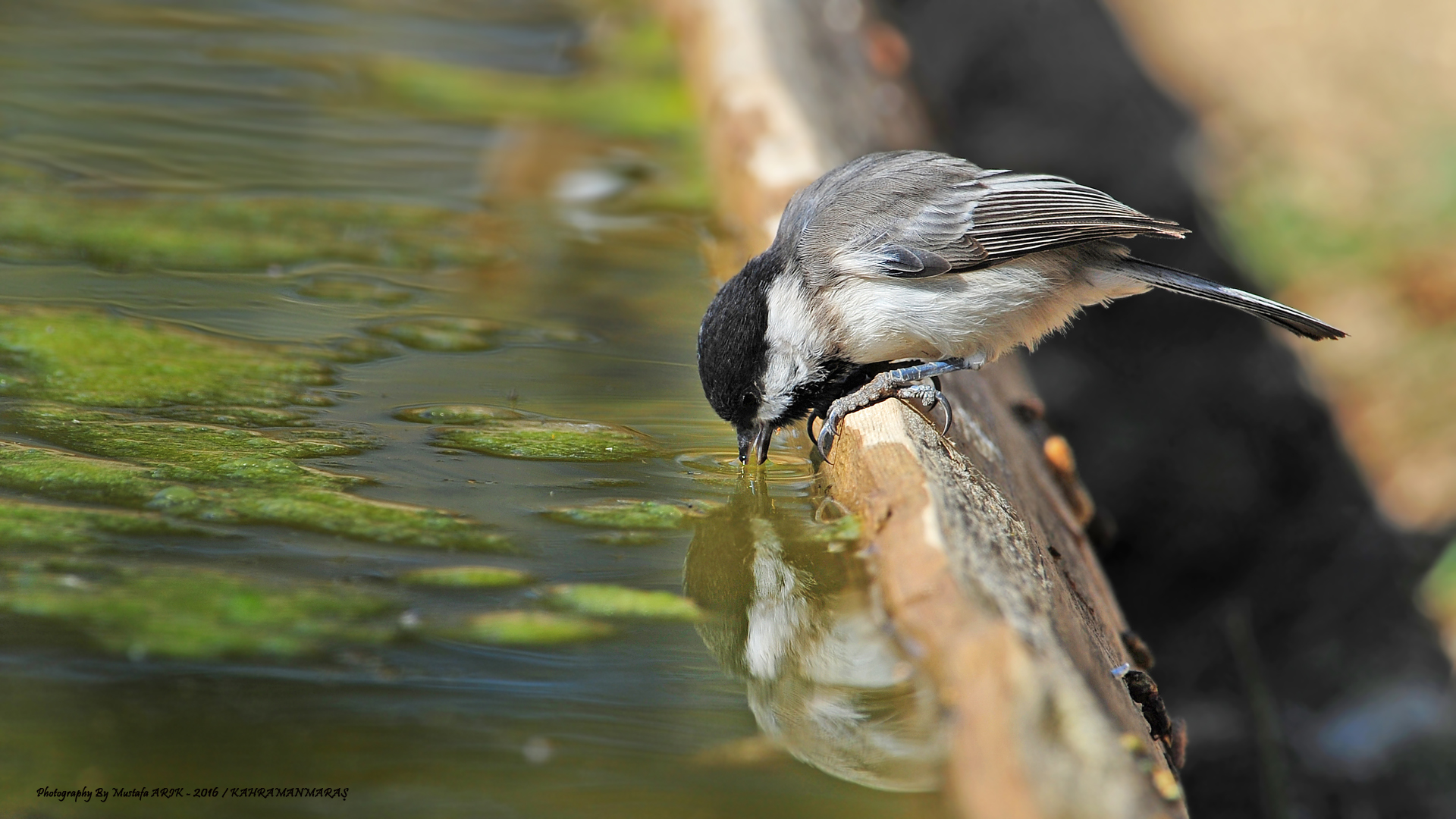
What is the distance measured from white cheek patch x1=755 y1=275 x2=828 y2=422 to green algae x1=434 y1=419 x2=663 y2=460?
0.35 metres

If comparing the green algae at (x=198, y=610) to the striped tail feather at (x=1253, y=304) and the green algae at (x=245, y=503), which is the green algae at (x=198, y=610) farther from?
the striped tail feather at (x=1253, y=304)

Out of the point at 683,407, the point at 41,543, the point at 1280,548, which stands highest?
the point at 41,543

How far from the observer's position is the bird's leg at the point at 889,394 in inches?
113

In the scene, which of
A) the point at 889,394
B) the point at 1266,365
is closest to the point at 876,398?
the point at 889,394

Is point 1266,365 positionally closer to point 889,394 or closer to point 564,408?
point 889,394

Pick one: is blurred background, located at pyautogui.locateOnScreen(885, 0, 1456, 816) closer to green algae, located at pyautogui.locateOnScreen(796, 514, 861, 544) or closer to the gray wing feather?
the gray wing feather

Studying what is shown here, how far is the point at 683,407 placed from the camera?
125 inches

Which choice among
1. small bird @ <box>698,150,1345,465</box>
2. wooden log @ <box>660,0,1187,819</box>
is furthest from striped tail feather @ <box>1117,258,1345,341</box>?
wooden log @ <box>660,0,1187,819</box>

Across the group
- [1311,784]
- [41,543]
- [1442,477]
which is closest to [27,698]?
[41,543]

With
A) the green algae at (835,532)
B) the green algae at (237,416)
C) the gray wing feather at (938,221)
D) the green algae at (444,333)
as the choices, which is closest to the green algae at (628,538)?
the green algae at (835,532)

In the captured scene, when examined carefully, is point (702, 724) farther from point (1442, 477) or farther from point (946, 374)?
point (1442, 477)

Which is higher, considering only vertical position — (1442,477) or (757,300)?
(757,300)

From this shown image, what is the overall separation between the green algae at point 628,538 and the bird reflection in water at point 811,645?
8 centimetres

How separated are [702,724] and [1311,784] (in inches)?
159
